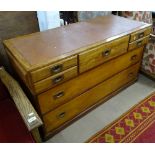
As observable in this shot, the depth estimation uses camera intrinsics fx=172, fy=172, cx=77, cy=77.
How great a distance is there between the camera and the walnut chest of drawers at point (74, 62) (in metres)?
1.07

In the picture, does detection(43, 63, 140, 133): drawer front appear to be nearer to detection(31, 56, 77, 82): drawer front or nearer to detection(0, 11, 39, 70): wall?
detection(31, 56, 77, 82): drawer front

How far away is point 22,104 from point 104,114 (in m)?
0.86

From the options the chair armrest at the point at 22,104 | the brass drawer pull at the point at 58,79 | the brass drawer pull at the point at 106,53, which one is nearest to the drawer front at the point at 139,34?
the brass drawer pull at the point at 106,53

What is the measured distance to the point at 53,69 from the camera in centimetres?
106

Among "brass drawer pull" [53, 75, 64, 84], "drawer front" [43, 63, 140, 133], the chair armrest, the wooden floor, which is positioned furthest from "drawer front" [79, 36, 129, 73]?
the wooden floor

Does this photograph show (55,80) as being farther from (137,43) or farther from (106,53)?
(137,43)

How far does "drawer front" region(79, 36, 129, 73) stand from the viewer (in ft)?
3.93

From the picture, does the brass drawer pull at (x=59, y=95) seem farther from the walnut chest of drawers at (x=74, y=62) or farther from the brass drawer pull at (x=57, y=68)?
the brass drawer pull at (x=57, y=68)

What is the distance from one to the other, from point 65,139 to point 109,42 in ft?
2.84

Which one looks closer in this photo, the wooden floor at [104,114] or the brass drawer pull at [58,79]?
the brass drawer pull at [58,79]

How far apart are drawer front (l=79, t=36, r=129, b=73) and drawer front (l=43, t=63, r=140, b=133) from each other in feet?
0.89

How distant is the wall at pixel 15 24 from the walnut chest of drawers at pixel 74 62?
0.56 ft

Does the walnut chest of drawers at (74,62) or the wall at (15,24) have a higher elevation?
the wall at (15,24)

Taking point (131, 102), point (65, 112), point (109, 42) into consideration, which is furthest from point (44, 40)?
point (131, 102)
